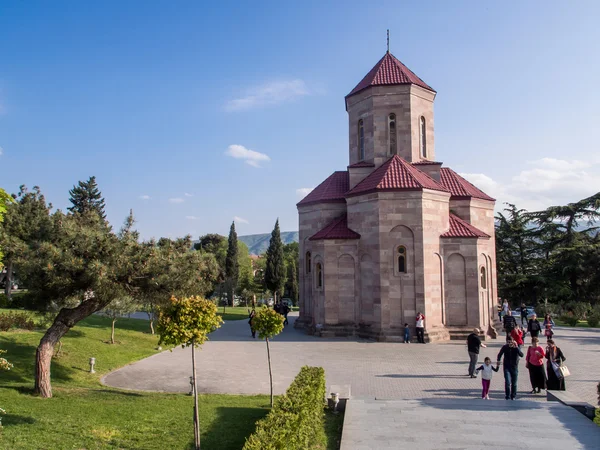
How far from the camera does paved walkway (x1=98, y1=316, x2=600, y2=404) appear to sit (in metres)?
13.0

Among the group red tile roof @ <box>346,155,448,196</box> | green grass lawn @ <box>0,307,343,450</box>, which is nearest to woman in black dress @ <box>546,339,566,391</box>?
green grass lawn @ <box>0,307,343,450</box>

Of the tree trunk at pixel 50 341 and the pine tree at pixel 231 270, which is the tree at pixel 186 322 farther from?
the pine tree at pixel 231 270

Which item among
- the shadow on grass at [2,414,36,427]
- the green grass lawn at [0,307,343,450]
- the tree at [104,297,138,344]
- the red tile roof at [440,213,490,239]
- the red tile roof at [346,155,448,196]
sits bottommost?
the green grass lawn at [0,307,343,450]

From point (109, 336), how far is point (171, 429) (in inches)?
511

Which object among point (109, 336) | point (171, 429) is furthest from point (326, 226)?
point (171, 429)

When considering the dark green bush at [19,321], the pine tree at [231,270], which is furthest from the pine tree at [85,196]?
the dark green bush at [19,321]

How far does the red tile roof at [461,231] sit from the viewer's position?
890 inches

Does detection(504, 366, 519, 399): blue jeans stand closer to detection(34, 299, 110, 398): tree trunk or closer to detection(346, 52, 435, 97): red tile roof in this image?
detection(34, 299, 110, 398): tree trunk

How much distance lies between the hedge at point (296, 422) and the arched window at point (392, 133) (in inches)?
691

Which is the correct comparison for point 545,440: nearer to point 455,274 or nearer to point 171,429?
point 171,429

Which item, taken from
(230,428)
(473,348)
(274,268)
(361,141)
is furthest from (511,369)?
(274,268)

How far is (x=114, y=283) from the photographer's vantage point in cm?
1134

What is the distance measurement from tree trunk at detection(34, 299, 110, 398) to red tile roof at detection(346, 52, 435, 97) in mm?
19150

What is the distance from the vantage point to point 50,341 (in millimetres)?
11852
